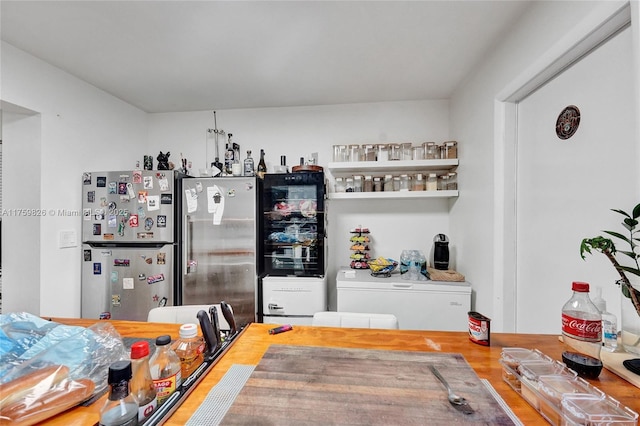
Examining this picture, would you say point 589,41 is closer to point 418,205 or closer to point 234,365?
point 418,205

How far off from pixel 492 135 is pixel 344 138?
1.47 m

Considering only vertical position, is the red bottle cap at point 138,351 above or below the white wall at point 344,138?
below

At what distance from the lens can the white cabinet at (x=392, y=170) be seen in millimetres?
2494

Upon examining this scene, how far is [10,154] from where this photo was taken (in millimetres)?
2062

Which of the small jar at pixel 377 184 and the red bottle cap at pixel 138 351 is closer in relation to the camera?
the red bottle cap at pixel 138 351

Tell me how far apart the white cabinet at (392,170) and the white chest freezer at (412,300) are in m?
0.84

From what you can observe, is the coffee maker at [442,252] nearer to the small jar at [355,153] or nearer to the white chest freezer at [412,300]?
the white chest freezer at [412,300]

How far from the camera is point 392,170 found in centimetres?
277

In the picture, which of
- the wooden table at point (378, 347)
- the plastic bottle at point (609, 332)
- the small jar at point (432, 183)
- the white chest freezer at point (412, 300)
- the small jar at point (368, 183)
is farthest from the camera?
the small jar at point (368, 183)

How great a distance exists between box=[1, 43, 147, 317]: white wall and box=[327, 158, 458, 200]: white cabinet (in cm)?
237

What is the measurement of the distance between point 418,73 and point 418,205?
51.2 inches

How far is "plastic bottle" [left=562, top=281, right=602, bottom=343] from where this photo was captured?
0.82 meters

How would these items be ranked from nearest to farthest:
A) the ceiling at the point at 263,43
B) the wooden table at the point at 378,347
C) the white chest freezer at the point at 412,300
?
the wooden table at the point at 378,347
the ceiling at the point at 263,43
the white chest freezer at the point at 412,300

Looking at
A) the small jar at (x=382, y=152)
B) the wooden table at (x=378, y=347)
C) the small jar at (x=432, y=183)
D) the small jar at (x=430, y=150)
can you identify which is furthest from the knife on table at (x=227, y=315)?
the small jar at (x=430, y=150)
